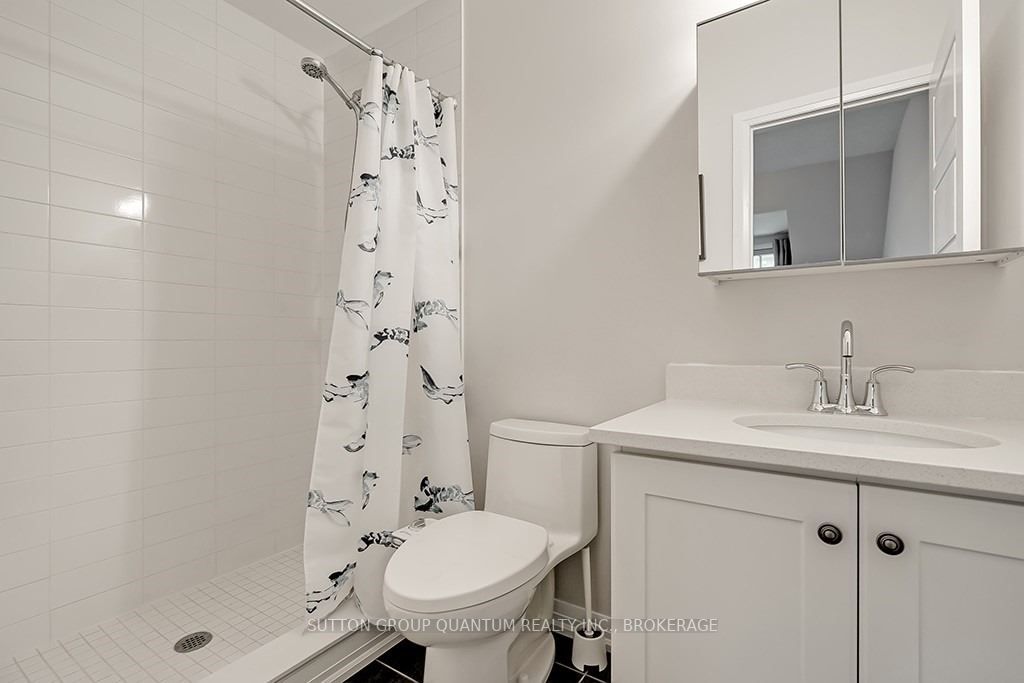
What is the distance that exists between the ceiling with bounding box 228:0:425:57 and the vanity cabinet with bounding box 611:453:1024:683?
209 cm

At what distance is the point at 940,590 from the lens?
741 millimetres

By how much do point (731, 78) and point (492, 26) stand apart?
973mm

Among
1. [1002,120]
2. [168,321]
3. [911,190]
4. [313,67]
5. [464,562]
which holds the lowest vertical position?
[464,562]

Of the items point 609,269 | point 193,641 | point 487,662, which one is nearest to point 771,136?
point 609,269

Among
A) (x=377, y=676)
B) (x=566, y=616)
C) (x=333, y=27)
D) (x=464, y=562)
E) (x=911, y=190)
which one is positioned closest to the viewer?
(x=911, y=190)

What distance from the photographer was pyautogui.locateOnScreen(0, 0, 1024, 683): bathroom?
872mm

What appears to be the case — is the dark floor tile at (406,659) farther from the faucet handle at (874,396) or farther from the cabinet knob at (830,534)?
the faucet handle at (874,396)

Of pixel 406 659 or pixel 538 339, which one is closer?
pixel 406 659

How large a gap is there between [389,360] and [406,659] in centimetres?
93

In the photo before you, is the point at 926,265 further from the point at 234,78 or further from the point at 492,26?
the point at 234,78

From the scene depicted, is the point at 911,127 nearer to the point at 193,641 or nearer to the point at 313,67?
the point at 313,67

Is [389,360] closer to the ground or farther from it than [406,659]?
farther from it

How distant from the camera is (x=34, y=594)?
154 cm

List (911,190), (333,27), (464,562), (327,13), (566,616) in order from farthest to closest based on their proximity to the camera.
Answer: (327,13) → (566,616) → (333,27) → (464,562) → (911,190)
